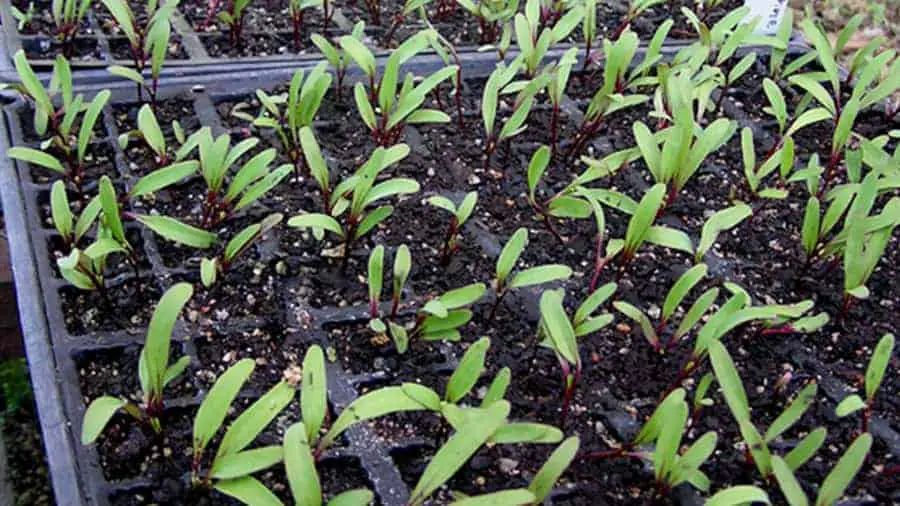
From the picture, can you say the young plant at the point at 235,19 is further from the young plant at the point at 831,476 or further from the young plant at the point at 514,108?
the young plant at the point at 831,476

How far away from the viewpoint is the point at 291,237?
1.48 meters

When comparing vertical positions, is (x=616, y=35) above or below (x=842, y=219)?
above

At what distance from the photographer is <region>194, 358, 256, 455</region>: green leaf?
3.41 ft

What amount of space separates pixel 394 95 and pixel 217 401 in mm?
722

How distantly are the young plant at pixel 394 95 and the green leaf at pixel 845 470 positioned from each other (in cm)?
80

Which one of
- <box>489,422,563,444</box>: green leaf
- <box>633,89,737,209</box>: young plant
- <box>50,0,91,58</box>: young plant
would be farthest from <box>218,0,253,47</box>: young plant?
<box>489,422,563,444</box>: green leaf

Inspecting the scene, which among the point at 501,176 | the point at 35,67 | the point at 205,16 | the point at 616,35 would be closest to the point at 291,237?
the point at 501,176

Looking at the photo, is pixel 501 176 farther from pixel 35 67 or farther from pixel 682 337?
pixel 35 67

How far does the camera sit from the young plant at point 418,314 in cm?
126

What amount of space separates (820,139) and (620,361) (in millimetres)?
784

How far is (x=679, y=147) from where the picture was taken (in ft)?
4.83

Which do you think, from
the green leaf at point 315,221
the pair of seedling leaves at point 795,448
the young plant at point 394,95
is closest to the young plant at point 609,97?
the young plant at point 394,95

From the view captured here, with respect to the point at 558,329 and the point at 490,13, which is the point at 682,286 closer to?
the point at 558,329

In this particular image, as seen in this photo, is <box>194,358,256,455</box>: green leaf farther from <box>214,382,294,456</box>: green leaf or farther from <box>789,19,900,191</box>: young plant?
<box>789,19,900,191</box>: young plant
